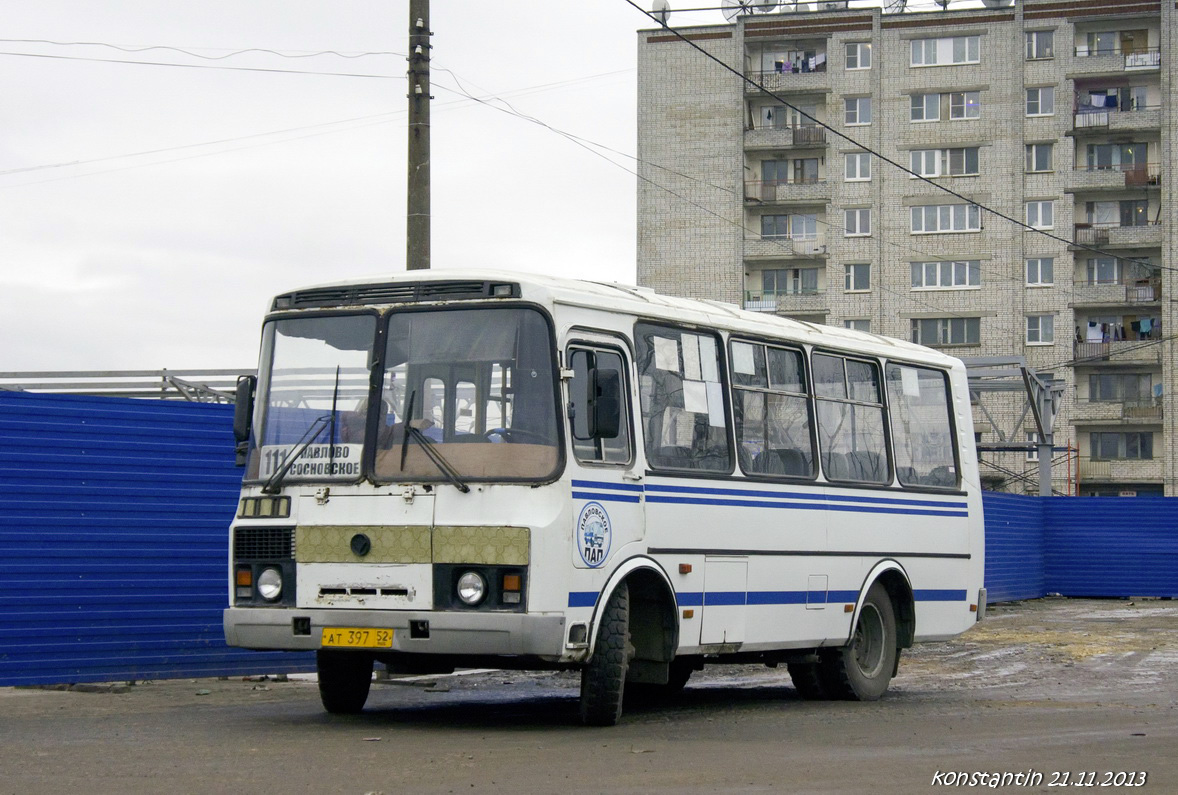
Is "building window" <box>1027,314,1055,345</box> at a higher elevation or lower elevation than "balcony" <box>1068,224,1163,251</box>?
lower

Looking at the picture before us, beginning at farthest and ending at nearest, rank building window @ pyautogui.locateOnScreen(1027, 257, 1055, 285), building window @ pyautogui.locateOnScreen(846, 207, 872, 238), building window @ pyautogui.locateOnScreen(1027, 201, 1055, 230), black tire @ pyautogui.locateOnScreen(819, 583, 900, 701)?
building window @ pyautogui.locateOnScreen(846, 207, 872, 238), building window @ pyautogui.locateOnScreen(1027, 201, 1055, 230), building window @ pyautogui.locateOnScreen(1027, 257, 1055, 285), black tire @ pyautogui.locateOnScreen(819, 583, 900, 701)

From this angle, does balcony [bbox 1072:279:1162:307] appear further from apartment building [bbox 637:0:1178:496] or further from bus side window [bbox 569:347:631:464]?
bus side window [bbox 569:347:631:464]

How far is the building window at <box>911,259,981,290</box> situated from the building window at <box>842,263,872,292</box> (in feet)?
6.26

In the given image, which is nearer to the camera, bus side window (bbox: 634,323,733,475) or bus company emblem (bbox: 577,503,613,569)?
bus company emblem (bbox: 577,503,613,569)

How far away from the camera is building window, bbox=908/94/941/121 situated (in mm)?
70875

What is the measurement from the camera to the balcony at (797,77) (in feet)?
235

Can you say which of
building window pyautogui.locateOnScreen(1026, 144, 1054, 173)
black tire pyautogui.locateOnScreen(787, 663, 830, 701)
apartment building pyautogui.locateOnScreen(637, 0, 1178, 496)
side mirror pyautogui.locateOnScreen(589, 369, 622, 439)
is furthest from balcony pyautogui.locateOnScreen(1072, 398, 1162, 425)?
side mirror pyautogui.locateOnScreen(589, 369, 622, 439)

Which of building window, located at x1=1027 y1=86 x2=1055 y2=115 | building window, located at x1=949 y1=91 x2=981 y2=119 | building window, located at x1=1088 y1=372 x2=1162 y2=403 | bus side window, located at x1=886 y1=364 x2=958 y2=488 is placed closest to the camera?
bus side window, located at x1=886 y1=364 x2=958 y2=488

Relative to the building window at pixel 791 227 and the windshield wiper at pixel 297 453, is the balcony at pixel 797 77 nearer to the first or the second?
the building window at pixel 791 227

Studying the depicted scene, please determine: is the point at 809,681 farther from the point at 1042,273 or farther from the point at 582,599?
the point at 1042,273

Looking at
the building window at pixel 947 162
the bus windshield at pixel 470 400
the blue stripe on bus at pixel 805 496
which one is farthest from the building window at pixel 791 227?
the bus windshield at pixel 470 400

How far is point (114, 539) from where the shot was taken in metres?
13.6

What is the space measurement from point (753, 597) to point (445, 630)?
10.3ft

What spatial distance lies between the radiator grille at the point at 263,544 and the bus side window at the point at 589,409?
1955 millimetres
